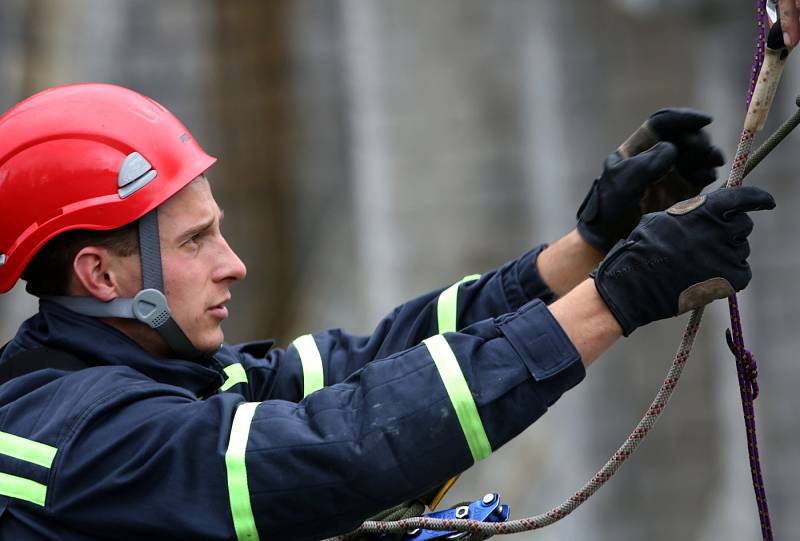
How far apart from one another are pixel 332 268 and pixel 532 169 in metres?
3.42

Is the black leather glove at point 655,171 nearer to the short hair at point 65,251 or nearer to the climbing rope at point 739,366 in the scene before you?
the climbing rope at point 739,366

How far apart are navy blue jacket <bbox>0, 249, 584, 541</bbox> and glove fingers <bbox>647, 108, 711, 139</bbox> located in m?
0.68

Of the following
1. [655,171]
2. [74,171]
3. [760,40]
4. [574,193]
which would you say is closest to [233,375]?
[74,171]

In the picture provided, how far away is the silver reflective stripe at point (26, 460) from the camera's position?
2355mm

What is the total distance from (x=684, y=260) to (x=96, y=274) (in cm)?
107

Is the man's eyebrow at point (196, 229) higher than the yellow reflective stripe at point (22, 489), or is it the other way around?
the man's eyebrow at point (196, 229)

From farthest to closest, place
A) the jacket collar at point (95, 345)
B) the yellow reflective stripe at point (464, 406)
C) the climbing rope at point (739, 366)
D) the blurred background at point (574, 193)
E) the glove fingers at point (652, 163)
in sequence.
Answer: the blurred background at point (574, 193) → the glove fingers at point (652, 163) → the jacket collar at point (95, 345) → the climbing rope at point (739, 366) → the yellow reflective stripe at point (464, 406)

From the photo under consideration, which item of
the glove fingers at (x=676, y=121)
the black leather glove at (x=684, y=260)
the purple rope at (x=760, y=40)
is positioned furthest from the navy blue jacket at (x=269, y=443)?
the glove fingers at (x=676, y=121)

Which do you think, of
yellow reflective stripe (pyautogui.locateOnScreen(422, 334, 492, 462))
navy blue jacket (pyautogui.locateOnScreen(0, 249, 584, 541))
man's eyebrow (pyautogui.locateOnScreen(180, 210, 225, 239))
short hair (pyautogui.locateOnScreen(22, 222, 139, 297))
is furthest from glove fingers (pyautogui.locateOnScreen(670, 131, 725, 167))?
short hair (pyautogui.locateOnScreen(22, 222, 139, 297))

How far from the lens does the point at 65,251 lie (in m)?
2.68

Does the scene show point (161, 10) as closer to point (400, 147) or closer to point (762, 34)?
point (400, 147)

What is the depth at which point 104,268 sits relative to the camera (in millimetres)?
2650

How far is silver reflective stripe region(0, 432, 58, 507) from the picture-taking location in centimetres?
236

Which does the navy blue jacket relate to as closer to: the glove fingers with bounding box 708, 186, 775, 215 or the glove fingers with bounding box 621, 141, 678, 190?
the glove fingers with bounding box 708, 186, 775, 215
